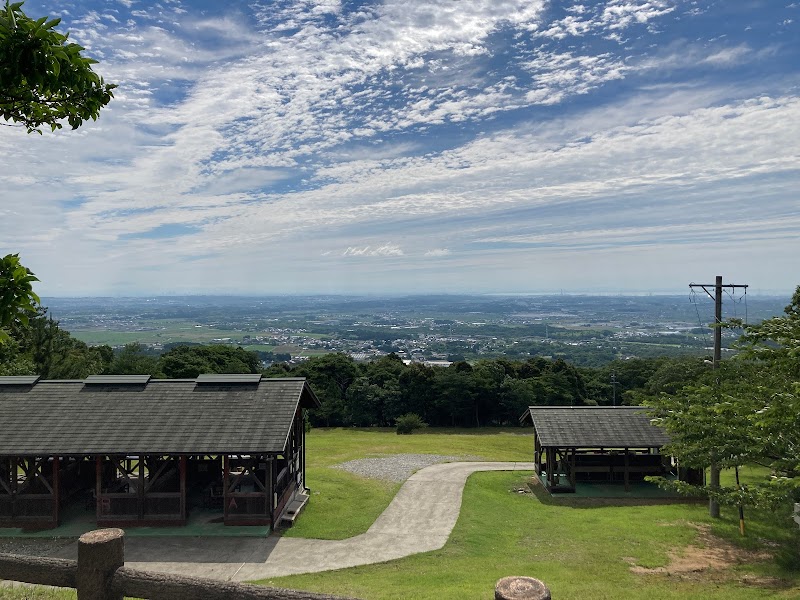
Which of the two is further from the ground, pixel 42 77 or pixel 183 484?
pixel 42 77

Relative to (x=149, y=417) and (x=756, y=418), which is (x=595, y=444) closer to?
(x=756, y=418)

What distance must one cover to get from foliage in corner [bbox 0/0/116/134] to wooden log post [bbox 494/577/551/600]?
16.6ft

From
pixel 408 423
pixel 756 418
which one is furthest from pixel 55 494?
pixel 408 423

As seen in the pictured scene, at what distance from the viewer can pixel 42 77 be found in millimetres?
4027

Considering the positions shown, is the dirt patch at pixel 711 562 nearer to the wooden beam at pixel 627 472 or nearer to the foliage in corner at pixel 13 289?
the wooden beam at pixel 627 472

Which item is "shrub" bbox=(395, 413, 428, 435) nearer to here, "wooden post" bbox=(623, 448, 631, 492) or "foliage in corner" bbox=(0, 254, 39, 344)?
"wooden post" bbox=(623, 448, 631, 492)

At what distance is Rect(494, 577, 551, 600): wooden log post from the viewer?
137 inches

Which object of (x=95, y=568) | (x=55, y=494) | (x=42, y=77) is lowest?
(x=55, y=494)

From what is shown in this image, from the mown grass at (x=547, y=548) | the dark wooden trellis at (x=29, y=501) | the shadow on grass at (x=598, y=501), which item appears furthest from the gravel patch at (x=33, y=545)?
the shadow on grass at (x=598, y=501)

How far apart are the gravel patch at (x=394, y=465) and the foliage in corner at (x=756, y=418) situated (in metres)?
14.7

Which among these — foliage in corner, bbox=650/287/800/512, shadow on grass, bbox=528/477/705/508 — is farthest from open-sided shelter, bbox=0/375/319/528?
foliage in corner, bbox=650/287/800/512

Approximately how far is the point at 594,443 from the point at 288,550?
14.0m

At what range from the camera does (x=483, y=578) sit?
487 inches

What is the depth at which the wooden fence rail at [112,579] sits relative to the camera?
13.9 ft
